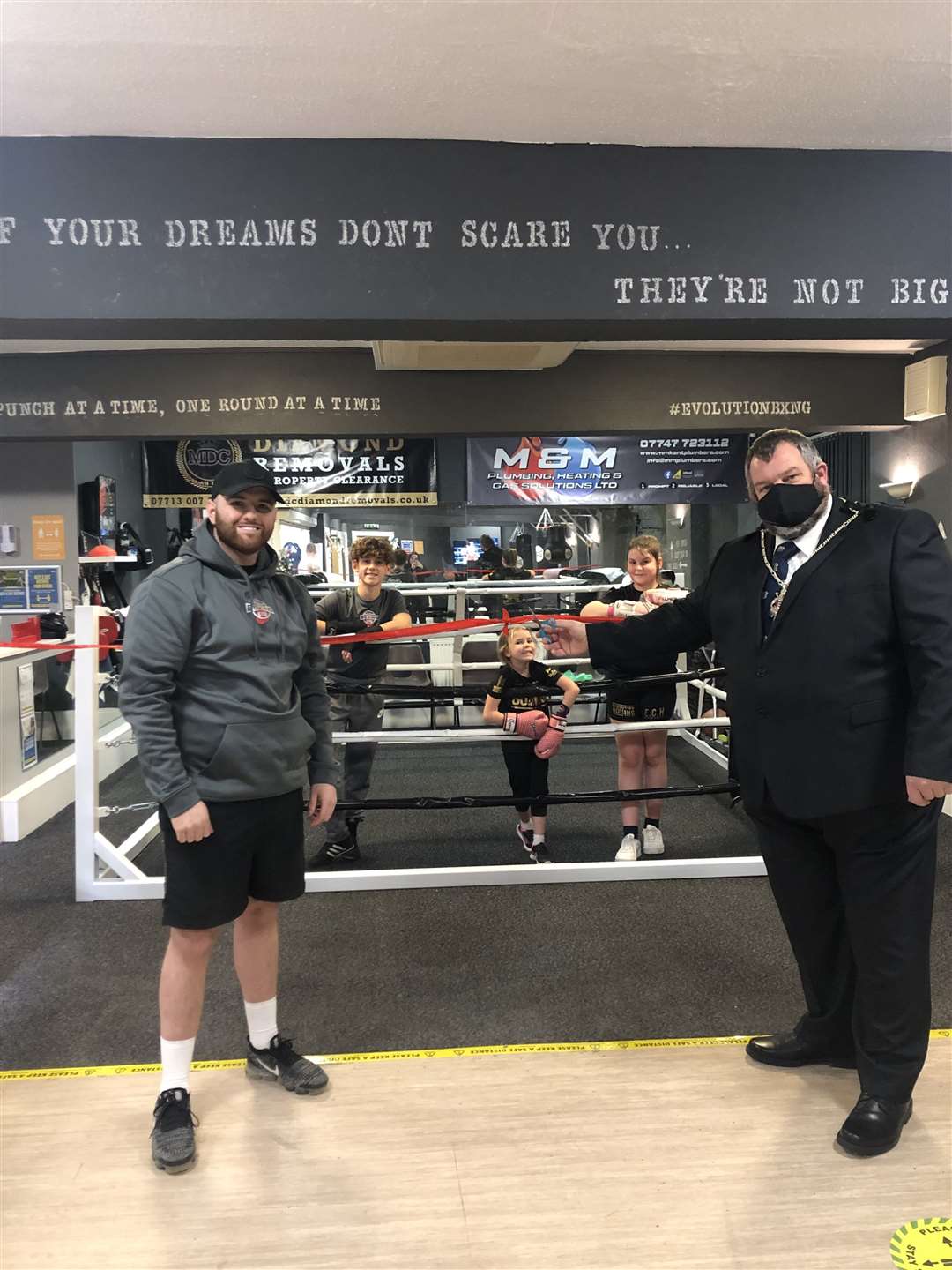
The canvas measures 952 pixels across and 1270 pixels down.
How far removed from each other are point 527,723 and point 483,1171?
1924 mm

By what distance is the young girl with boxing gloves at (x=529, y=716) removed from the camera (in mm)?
3631

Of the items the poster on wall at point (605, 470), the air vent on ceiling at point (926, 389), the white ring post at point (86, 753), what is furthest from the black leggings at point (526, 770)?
the air vent on ceiling at point (926, 389)

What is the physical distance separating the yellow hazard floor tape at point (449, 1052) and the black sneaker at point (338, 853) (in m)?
1.54

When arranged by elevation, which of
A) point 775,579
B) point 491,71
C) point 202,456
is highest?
point 491,71

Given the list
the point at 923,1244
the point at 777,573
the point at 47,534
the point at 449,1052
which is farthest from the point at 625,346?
the point at 923,1244

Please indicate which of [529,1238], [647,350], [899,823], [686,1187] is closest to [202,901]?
[529,1238]

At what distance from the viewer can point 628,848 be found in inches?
153

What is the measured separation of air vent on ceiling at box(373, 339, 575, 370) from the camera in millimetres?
4508

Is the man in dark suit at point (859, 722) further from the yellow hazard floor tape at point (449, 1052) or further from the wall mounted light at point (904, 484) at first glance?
the wall mounted light at point (904, 484)

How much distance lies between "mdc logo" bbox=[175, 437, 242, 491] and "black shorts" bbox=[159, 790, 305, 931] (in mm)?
5106

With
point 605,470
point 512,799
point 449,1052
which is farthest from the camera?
point 605,470

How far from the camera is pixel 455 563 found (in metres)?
7.43

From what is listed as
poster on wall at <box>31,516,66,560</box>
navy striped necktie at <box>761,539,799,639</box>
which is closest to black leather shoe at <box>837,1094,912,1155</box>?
navy striped necktie at <box>761,539,799,639</box>

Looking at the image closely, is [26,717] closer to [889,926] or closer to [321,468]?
[321,468]
